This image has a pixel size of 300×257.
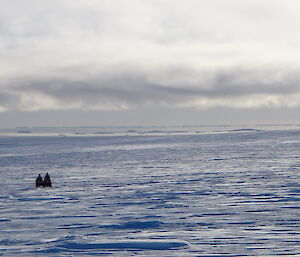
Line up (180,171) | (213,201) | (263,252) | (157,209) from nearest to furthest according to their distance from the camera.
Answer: (263,252), (157,209), (213,201), (180,171)

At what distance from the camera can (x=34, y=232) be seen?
14539mm

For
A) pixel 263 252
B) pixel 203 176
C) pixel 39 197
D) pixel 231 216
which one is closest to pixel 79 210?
pixel 39 197

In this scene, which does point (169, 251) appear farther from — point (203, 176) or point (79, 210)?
point (203, 176)

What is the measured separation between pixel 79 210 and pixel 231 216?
6.18m

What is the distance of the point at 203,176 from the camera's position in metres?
Result: 29.2

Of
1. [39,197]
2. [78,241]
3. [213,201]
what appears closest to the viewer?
[78,241]

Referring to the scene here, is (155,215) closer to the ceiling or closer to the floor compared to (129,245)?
closer to the ceiling

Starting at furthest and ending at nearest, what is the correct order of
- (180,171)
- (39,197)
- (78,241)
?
(180,171)
(39,197)
(78,241)

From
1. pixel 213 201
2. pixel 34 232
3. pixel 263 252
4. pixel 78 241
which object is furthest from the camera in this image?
pixel 213 201

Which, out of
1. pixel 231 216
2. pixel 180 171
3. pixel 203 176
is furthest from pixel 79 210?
pixel 180 171

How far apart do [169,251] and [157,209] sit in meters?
6.07

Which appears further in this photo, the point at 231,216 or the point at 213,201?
the point at 213,201

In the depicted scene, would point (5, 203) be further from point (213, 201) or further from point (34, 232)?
point (213, 201)

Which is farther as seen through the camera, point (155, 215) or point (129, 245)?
point (155, 215)
